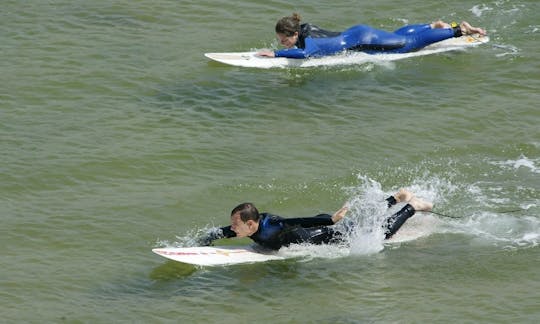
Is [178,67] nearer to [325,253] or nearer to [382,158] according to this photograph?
[382,158]

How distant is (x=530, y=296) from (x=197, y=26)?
39.7 feet

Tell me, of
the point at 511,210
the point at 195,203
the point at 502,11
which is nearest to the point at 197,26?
the point at 502,11

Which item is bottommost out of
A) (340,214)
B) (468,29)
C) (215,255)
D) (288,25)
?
(215,255)

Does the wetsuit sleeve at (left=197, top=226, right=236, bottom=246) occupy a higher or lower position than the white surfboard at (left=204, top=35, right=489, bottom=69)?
lower

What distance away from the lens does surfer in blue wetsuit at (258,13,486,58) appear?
20422 mm

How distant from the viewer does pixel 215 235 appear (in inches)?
535

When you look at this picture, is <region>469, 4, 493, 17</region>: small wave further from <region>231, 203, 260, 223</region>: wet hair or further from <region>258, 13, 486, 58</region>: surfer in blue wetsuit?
<region>231, 203, 260, 223</region>: wet hair

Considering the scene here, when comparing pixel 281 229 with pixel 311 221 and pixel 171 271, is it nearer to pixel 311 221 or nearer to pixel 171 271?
pixel 311 221

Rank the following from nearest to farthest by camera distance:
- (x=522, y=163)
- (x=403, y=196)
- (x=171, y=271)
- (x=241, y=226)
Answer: (x=241, y=226)
(x=171, y=271)
(x=403, y=196)
(x=522, y=163)

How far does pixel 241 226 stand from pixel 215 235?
53cm

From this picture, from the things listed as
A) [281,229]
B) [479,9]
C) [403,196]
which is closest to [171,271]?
[281,229]

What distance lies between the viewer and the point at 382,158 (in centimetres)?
1697

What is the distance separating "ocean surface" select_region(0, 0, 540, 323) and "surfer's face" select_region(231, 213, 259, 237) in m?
0.51

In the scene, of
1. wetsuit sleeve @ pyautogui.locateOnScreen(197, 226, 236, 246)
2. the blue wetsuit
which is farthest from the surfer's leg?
the blue wetsuit
